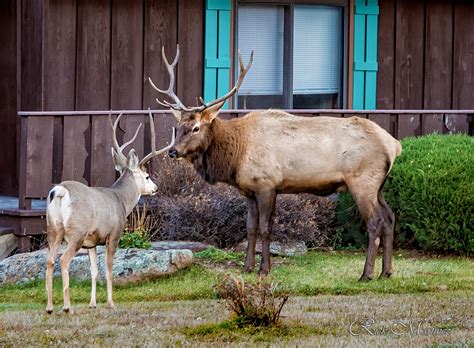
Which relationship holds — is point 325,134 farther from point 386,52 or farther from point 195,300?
point 386,52

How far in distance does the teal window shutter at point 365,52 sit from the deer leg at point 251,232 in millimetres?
4728

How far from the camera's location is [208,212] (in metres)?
15.8

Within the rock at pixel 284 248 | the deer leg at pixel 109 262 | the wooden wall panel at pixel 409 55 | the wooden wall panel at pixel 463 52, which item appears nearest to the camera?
the deer leg at pixel 109 262

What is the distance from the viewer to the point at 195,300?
42.9 ft

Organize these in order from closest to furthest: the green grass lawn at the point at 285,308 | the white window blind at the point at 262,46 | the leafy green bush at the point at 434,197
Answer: the green grass lawn at the point at 285,308 < the leafy green bush at the point at 434,197 < the white window blind at the point at 262,46

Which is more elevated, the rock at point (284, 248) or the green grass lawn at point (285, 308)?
the rock at point (284, 248)

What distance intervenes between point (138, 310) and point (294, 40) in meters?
7.48

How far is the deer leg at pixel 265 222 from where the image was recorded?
14.1 meters

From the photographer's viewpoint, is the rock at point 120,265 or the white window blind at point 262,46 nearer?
the rock at point 120,265

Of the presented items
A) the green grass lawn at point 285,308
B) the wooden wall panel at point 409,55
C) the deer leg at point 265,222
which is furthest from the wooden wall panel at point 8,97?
the wooden wall panel at point 409,55

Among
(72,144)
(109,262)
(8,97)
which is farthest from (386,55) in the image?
(109,262)

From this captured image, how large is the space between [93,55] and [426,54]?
5143 millimetres

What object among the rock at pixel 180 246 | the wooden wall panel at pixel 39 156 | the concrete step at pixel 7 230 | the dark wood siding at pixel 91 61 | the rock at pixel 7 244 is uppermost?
the dark wood siding at pixel 91 61

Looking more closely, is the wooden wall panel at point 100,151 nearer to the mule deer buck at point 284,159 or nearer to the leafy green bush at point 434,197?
the mule deer buck at point 284,159
